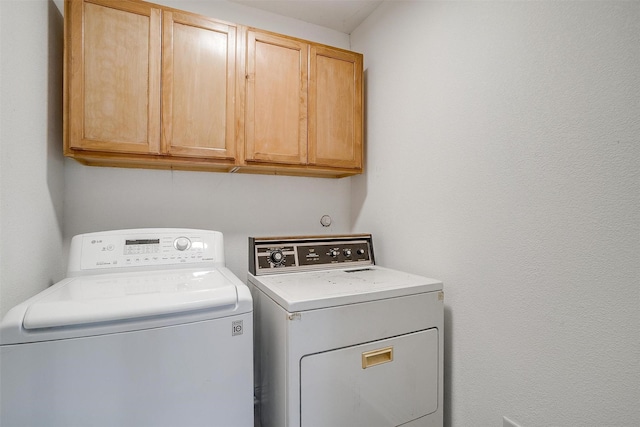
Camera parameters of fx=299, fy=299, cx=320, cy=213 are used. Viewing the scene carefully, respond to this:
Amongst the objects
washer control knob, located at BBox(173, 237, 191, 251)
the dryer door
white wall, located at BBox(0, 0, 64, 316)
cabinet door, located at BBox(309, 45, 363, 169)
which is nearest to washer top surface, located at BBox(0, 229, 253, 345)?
washer control knob, located at BBox(173, 237, 191, 251)

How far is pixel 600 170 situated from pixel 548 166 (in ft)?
0.48

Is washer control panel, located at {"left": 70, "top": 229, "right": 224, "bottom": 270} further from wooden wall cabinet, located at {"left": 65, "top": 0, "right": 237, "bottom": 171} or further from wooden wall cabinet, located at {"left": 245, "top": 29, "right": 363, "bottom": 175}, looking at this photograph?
wooden wall cabinet, located at {"left": 245, "top": 29, "right": 363, "bottom": 175}

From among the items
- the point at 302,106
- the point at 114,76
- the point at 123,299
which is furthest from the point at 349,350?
the point at 114,76

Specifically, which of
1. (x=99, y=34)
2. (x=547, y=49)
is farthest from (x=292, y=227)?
(x=547, y=49)

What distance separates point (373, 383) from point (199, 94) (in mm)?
1586

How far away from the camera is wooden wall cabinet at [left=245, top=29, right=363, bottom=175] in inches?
65.7

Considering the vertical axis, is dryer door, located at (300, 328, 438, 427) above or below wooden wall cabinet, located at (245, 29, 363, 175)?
below

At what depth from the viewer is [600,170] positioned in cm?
93

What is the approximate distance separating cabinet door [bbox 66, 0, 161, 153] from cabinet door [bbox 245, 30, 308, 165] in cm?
46

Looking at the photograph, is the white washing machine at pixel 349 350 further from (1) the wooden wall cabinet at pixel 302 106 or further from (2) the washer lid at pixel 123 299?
(1) the wooden wall cabinet at pixel 302 106

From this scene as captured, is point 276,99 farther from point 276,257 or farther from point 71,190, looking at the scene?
point 71,190

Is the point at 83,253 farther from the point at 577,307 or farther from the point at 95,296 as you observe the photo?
the point at 577,307

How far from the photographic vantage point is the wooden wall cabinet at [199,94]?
1.36 m

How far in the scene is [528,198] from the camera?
44.0 inches
